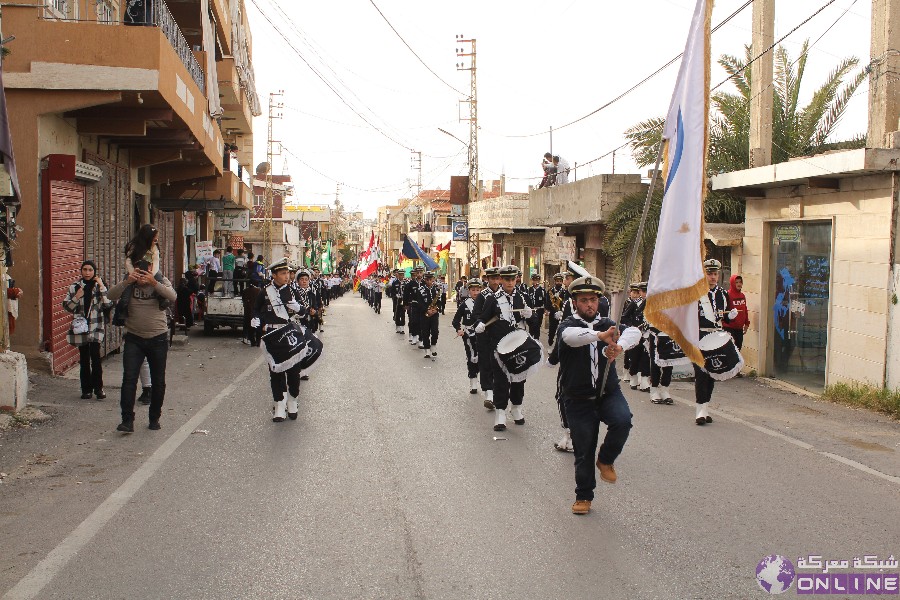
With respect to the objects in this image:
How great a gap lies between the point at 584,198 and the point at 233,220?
51.6ft

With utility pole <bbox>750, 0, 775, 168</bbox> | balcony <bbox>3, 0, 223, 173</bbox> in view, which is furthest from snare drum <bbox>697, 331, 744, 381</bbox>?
balcony <bbox>3, 0, 223, 173</bbox>

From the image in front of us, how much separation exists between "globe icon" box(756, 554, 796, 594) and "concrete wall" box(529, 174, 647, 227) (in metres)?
17.7

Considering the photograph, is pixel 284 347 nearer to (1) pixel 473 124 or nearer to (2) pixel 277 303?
(2) pixel 277 303

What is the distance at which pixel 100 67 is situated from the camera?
1302cm

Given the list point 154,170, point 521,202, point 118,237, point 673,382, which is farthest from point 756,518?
point 521,202

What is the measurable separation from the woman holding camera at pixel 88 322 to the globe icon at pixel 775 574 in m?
8.28

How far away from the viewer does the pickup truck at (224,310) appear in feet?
74.2

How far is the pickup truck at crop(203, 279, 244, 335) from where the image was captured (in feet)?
74.2

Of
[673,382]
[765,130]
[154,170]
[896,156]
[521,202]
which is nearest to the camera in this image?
[896,156]

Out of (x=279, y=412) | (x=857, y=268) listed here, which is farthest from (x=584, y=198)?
(x=279, y=412)

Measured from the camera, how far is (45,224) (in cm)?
1288

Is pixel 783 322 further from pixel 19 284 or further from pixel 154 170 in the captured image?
pixel 154 170

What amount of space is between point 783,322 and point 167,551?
39.7 ft

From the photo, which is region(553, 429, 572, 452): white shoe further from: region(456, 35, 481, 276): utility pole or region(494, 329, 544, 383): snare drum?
region(456, 35, 481, 276): utility pole
